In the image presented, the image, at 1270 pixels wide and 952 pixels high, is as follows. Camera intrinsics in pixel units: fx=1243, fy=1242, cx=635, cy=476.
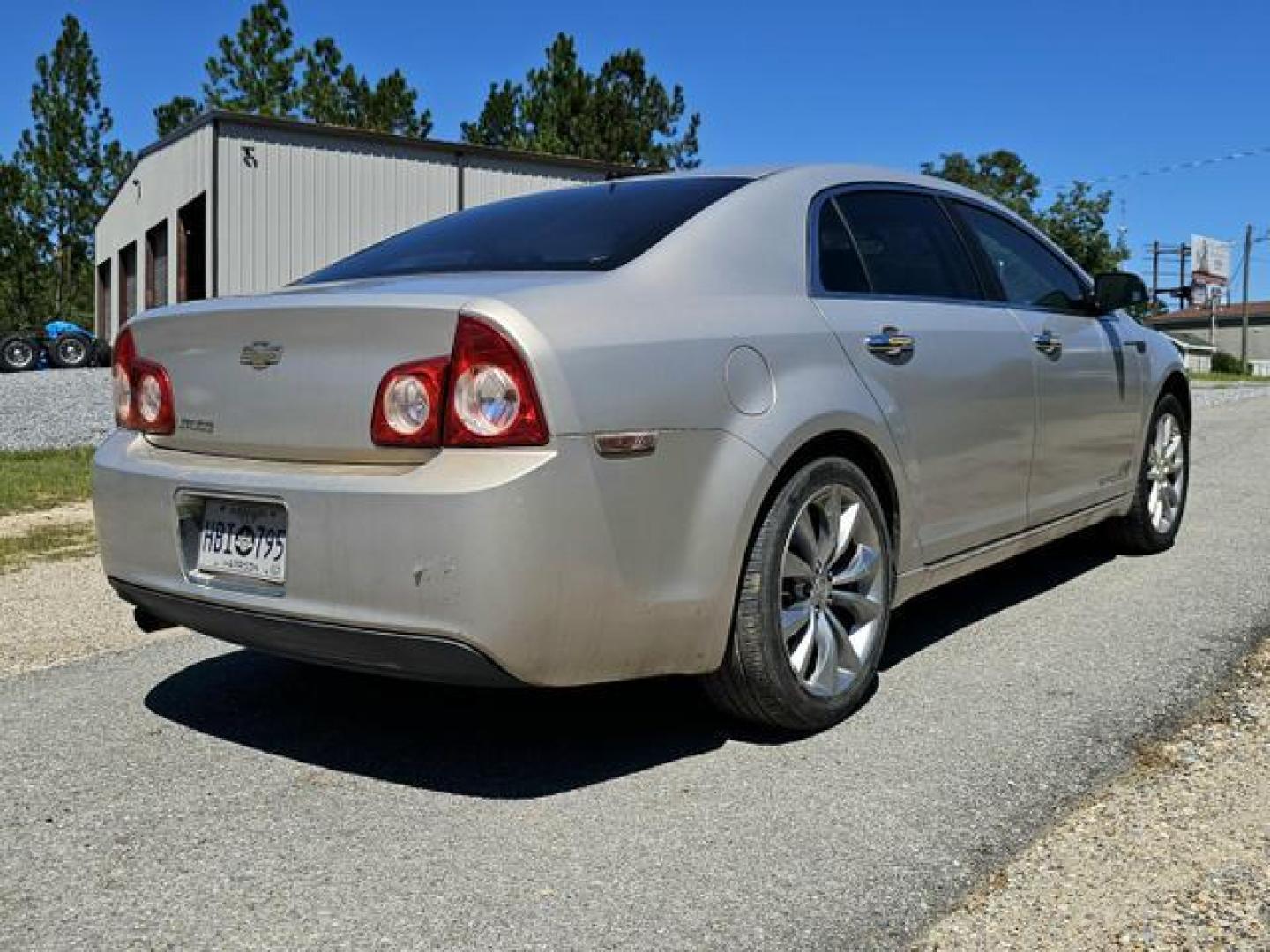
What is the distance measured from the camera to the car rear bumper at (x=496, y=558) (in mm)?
2691

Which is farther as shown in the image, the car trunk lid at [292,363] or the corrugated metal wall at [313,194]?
the corrugated metal wall at [313,194]

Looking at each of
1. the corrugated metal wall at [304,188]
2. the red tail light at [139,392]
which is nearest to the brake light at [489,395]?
the red tail light at [139,392]

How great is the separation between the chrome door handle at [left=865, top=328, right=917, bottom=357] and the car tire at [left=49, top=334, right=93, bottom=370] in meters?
20.3

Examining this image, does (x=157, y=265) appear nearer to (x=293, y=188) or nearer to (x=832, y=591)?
(x=293, y=188)

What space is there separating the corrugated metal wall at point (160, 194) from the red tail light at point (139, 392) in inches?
714

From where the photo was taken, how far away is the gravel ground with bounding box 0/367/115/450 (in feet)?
40.7

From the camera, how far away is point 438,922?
7.82 ft

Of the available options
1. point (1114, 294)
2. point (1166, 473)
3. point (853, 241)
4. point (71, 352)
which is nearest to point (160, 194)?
point (71, 352)

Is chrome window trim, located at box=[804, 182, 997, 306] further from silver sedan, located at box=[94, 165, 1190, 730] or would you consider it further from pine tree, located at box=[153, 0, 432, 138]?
pine tree, located at box=[153, 0, 432, 138]

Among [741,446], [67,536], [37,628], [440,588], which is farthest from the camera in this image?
[67,536]

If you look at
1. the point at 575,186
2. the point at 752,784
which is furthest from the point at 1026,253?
the point at 752,784

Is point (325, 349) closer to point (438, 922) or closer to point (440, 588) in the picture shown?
point (440, 588)

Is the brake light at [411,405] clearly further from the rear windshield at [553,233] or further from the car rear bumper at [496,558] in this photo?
the rear windshield at [553,233]

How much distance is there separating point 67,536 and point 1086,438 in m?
5.51
